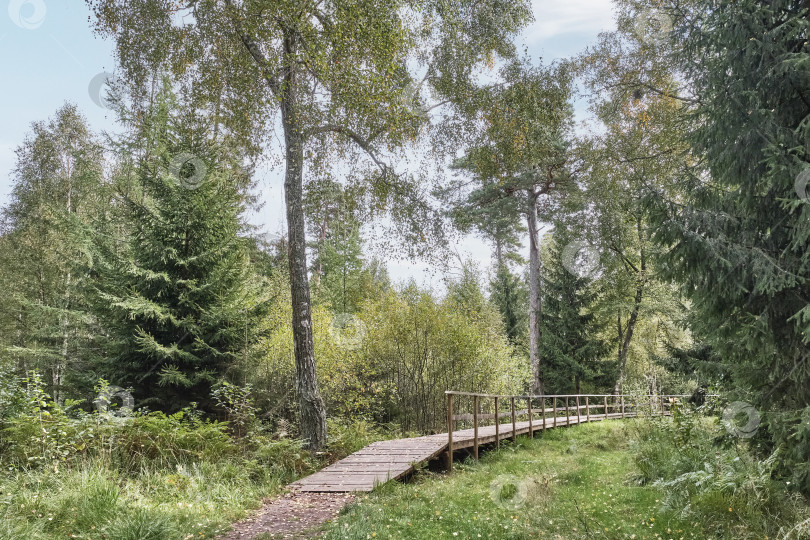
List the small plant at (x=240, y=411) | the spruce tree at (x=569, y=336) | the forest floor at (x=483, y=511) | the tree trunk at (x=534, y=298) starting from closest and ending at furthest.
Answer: the forest floor at (x=483, y=511) → the small plant at (x=240, y=411) → the tree trunk at (x=534, y=298) → the spruce tree at (x=569, y=336)

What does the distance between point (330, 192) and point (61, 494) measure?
241 inches

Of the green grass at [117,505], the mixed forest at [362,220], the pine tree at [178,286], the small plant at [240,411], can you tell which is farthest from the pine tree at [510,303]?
the green grass at [117,505]

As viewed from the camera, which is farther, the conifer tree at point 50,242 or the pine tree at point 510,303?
the pine tree at point 510,303

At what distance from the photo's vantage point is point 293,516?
15.4 feet

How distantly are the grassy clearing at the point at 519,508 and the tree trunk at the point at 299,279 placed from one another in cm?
211

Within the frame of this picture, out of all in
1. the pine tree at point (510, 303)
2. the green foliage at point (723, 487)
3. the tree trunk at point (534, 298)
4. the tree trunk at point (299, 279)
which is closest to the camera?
the green foliage at point (723, 487)

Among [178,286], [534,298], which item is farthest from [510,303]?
[178,286]

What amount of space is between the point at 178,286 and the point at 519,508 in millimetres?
8686

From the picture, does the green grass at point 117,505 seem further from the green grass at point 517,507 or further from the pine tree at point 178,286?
the pine tree at point 178,286

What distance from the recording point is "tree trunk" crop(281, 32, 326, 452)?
312 inches

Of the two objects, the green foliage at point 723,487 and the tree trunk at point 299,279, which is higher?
the tree trunk at point 299,279

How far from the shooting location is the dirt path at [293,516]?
4152 millimetres

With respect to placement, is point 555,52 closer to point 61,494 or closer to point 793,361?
point 793,361

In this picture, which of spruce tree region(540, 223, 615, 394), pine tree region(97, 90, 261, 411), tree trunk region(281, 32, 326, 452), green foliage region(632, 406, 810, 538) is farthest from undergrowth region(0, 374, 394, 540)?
spruce tree region(540, 223, 615, 394)
